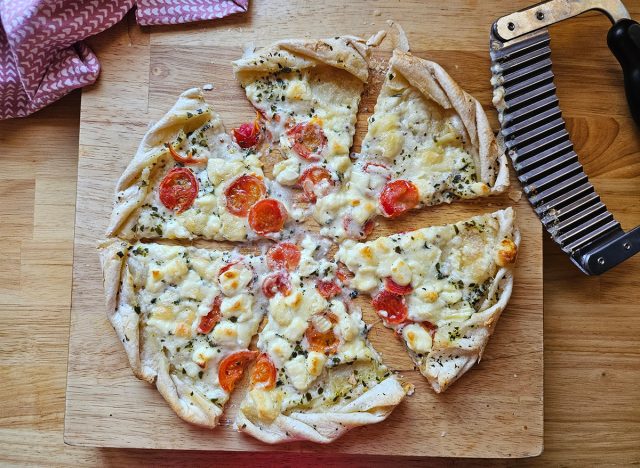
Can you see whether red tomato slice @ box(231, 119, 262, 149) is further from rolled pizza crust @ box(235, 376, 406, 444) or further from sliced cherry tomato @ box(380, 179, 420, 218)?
rolled pizza crust @ box(235, 376, 406, 444)

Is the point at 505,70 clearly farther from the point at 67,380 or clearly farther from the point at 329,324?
the point at 67,380

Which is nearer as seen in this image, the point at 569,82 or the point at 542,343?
the point at 542,343

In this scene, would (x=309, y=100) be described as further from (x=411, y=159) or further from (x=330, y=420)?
(x=330, y=420)

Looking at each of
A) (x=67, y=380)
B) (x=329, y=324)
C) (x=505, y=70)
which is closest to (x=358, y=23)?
(x=505, y=70)

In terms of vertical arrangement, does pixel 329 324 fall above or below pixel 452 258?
below

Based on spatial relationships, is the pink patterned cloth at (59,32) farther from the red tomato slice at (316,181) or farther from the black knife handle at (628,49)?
the black knife handle at (628,49)

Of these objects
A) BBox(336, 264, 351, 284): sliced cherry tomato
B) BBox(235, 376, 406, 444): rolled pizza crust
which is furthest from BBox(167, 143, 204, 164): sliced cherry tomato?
BBox(235, 376, 406, 444): rolled pizza crust

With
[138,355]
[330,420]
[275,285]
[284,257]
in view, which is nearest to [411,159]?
[284,257]
